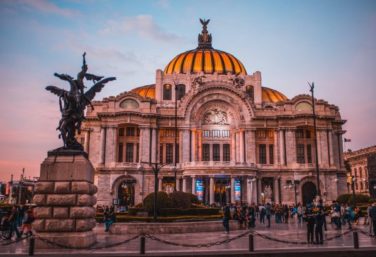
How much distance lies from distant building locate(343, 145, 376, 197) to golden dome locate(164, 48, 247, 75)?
3417cm

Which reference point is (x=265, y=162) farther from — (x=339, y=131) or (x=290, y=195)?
(x=339, y=131)

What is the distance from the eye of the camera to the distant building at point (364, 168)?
263 feet

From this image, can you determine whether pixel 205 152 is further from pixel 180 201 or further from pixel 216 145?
pixel 180 201

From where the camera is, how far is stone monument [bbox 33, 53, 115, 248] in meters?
16.4

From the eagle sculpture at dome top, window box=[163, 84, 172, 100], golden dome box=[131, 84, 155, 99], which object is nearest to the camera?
window box=[163, 84, 172, 100]

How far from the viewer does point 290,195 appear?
6094cm

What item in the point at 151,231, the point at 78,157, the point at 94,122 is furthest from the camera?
the point at 94,122

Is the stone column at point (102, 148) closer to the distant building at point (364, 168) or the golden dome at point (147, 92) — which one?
the golden dome at point (147, 92)

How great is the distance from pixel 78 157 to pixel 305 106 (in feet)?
171

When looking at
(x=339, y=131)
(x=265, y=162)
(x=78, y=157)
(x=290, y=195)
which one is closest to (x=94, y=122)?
(x=265, y=162)

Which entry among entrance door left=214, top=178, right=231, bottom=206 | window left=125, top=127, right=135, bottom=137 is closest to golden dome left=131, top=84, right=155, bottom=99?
window left=125, top=127, right=135, bottom=137

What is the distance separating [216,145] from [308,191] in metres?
17.0

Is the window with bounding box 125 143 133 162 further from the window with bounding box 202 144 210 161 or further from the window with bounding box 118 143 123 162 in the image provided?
the window with bounding box 202 144 210 161

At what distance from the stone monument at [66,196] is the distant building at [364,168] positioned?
73380mm
